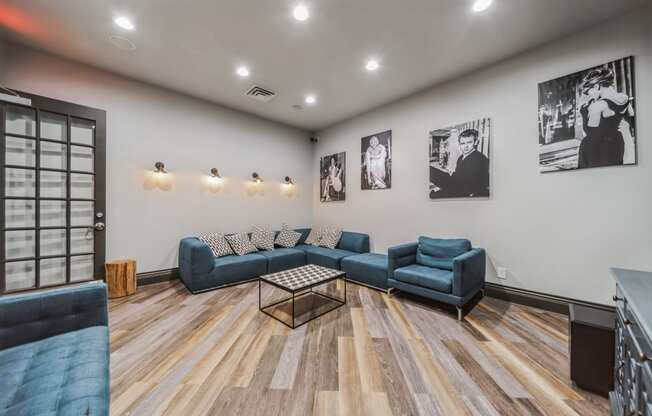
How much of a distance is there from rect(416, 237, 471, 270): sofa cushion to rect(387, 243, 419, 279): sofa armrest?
13 centimetres

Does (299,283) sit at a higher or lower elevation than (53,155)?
lower

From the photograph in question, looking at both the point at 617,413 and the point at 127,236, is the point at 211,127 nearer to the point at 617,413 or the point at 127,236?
the point at 127,236

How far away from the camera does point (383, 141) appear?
168 inches

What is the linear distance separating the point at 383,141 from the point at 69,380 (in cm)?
434

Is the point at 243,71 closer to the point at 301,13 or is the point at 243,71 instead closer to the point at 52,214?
the point at 301,13

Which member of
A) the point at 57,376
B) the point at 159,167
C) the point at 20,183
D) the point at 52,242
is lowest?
the point at 57,376

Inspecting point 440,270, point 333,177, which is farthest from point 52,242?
point 440,270

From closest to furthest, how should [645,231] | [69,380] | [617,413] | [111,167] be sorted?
1. [69,380]
2. [617,413]
3. [645,231]
4. [111,167]

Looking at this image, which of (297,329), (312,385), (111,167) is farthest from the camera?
(111,167)

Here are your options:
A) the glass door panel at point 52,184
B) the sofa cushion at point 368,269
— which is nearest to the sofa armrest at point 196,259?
the glass door panel at point 52,184

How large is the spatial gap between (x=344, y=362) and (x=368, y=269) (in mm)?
1792

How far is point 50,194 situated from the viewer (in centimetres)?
285

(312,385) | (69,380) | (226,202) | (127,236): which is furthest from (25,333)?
(226,202)

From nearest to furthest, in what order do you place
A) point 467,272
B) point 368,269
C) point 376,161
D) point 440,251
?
point 467,272, point 440,251, point 368,269, point 376,161
